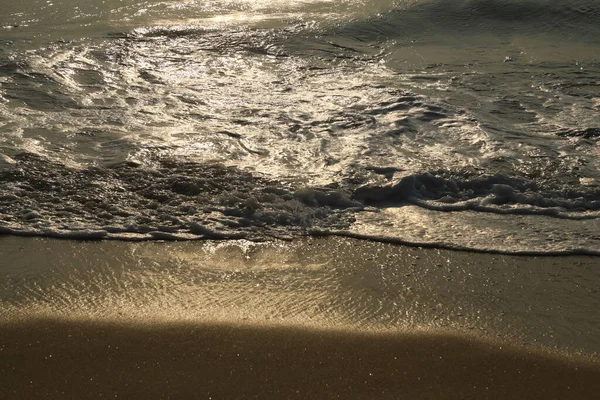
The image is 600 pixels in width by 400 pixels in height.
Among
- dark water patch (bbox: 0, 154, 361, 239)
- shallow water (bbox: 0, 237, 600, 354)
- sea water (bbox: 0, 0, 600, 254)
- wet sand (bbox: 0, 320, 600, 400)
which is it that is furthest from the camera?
sea water (bbox: 0, 0, 600, 254)

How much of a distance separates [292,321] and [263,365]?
413 mm

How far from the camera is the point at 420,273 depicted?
4031mm

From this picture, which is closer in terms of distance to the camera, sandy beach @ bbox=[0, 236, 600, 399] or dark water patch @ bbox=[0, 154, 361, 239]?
sandy beach @ bbox=[0, 236, 600, 399]

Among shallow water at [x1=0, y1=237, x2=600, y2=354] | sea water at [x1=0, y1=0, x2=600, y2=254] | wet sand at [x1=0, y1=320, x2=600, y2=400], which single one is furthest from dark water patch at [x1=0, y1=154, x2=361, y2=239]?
wet sand at [x1=0, y1=320, x2=600, y2=400]

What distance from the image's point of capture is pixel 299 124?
6203mm

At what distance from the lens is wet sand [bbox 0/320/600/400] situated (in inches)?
115

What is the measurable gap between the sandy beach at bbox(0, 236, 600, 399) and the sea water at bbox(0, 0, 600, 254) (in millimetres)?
295

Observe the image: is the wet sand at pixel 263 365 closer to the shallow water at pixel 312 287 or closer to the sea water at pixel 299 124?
the shallow water at pixel 312 287

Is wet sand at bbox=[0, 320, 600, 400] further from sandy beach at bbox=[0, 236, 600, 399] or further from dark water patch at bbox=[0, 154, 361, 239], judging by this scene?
dark water patch at bbox=[0, 154, 361, 239]

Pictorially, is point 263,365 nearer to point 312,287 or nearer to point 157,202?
point 312,287

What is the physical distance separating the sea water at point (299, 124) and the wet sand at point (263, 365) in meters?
1.17

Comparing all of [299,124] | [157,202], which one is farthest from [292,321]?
[299,124]

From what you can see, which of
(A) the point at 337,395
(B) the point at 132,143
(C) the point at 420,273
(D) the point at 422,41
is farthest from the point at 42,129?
(D) the point at 422,41

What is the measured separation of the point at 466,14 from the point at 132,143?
658 centimetres
